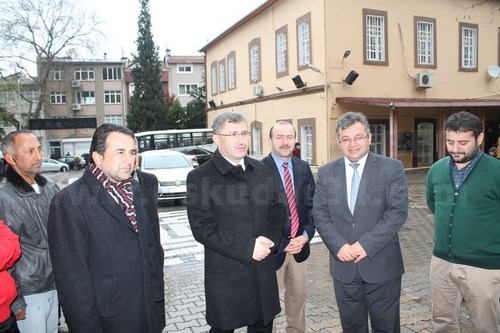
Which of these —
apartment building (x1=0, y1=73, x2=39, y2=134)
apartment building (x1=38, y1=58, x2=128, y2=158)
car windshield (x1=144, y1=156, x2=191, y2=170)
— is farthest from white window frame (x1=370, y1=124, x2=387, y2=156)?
apartment building (x1=38, y1=58, x2=128, y2=158)

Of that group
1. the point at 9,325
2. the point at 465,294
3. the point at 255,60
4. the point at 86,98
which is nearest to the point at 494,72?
the point at 255,60

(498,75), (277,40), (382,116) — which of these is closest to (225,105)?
(277,40)

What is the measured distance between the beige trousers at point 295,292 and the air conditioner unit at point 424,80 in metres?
16.3

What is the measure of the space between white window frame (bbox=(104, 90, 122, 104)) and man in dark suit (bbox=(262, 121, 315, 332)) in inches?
1935

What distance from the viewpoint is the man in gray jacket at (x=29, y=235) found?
2.89 metres

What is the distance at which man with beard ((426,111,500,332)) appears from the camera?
3.29m

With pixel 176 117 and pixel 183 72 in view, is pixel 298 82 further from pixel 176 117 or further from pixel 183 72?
pixel 183 72

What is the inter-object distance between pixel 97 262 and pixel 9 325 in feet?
2.48

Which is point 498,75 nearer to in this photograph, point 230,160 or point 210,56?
point 210,56

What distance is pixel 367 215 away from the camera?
326 cm

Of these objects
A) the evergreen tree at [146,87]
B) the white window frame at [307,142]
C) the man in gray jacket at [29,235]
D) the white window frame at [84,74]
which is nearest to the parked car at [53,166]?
the evergreen tree at [146,87]

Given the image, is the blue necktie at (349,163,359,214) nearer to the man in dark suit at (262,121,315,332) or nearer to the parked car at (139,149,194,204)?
the man in dark suit at (262,121,315,332)

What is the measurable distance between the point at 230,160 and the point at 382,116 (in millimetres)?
16463

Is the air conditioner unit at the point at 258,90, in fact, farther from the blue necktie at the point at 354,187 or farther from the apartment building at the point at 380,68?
the blue necktie at the point at 354,187
